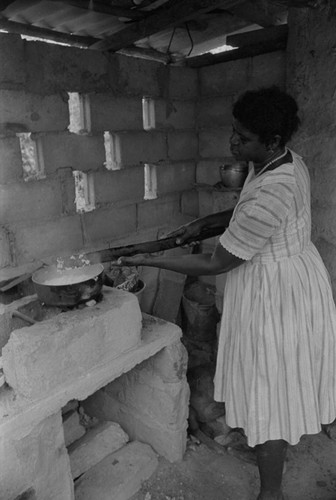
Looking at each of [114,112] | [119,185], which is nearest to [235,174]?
[119,185]

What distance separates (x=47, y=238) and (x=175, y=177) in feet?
4.53

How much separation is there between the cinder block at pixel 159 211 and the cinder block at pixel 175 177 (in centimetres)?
8

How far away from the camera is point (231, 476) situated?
98.8 inches

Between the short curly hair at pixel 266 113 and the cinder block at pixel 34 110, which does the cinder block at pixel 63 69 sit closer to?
the cinder block at pixel 34 110

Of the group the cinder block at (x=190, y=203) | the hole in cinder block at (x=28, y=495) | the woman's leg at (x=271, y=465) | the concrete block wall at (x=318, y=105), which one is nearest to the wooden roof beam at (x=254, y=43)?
the concrete block wall at (x=318, y=105)

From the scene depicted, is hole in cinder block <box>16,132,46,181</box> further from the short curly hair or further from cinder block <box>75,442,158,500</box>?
cinder block <box>75,442,158,500</box>

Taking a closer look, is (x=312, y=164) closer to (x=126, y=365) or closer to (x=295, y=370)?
(x=295, y=370)

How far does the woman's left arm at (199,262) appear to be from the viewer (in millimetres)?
1895

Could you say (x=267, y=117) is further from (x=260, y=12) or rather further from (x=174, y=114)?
(x=174, y=114)

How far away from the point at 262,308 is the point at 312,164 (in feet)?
4.36

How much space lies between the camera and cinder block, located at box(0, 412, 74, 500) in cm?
175

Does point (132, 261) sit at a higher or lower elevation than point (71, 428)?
higher

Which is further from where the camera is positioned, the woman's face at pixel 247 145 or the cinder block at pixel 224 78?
the cinder block at pixel 224 78

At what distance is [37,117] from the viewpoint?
9.04 ft
